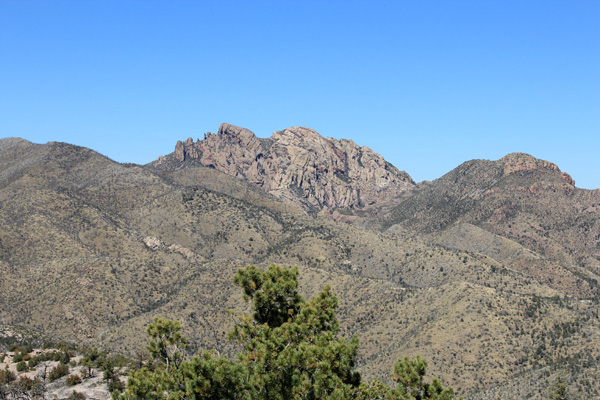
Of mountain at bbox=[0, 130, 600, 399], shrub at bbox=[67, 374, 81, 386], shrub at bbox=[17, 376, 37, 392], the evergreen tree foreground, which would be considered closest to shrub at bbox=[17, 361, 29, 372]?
shrub at bbox=[17, 376, 37, 392]

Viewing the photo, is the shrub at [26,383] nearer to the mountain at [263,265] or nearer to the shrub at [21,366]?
the shrub at [21,366]

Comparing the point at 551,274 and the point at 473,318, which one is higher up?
the point at 551,274

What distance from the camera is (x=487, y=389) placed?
6225 cm

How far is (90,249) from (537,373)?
285 ft

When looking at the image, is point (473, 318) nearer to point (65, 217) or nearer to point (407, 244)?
point (407, 244)

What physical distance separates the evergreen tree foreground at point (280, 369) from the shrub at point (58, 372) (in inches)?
536

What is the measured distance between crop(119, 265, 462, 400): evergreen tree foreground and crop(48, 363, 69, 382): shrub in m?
13.6

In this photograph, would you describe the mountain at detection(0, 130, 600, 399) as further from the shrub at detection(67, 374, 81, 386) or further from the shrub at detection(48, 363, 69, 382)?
the shrub at detection(48, 363, 69, 382)

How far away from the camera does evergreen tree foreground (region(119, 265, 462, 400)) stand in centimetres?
2205

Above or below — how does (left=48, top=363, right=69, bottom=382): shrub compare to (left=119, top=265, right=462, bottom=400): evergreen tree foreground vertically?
below

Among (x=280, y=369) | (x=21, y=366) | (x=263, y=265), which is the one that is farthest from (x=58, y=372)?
(x=263, y=265)

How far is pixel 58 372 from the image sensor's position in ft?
122

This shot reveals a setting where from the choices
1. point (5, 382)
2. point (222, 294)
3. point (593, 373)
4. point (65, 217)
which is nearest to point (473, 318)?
point (593, 373)

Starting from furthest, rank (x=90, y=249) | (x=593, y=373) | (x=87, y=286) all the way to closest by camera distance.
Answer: (x=90, y=249)
(x=87, y=286)
(x=593, y=373)
